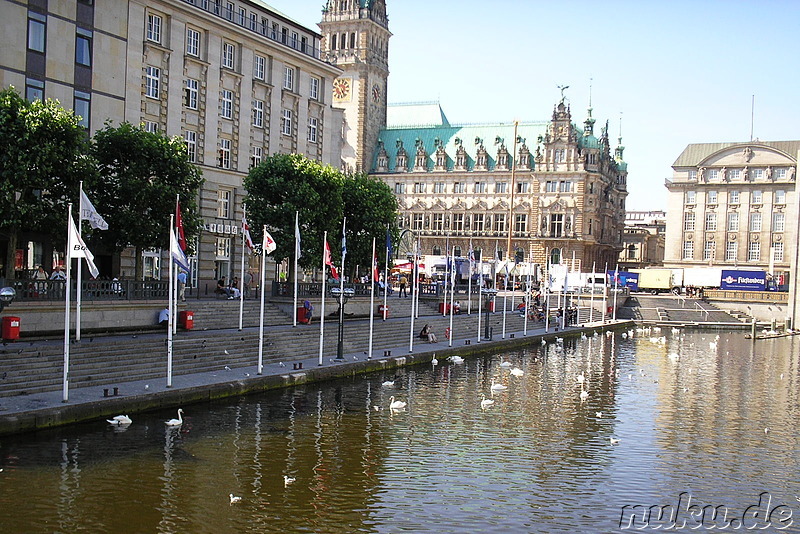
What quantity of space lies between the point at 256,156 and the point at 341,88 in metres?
78.5

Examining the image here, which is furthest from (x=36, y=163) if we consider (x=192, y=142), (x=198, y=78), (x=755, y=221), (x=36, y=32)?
(x=755, y=221)

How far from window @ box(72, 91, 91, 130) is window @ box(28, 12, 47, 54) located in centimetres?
400

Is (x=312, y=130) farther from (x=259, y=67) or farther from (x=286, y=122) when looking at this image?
(x=259, y=67)

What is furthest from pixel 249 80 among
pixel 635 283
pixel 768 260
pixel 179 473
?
pixel 768 260

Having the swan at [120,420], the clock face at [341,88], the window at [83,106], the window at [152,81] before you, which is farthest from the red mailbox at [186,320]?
the clock face at [341,88]

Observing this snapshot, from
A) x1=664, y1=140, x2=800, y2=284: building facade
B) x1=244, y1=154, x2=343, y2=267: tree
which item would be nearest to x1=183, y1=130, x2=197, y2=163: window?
x1=244, y1=154, x2=343, y2=267: tree

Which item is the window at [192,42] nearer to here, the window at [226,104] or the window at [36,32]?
the window at [226,104]

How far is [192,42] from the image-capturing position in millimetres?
69250

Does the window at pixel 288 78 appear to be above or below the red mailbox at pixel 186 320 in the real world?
above

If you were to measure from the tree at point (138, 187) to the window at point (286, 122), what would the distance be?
94.3 feet

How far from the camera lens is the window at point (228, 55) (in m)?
72.2

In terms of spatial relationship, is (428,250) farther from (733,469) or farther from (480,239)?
(733,469)

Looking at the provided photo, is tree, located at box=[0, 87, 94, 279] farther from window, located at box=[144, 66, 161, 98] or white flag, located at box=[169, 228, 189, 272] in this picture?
window, located at box=[144, 66, 161, 98]

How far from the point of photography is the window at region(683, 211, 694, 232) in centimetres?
14750
